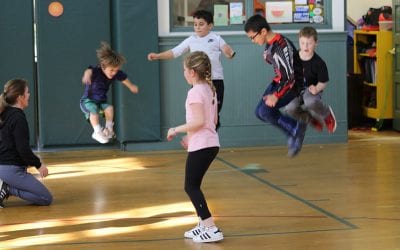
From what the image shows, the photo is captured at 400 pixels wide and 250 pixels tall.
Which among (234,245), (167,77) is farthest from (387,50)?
(234,245)

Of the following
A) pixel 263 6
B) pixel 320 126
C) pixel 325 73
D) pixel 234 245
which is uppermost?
pixel 263 6

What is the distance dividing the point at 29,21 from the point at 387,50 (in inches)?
201

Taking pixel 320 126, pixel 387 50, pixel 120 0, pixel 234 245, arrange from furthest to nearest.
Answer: pixel 387 50, pixel 120 0, pixel 320 126, pixel 234 245

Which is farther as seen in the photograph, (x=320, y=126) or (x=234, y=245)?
(x=320, y=126)

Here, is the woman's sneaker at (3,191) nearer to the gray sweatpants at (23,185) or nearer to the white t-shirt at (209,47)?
the gray sweatpants at (23,185)

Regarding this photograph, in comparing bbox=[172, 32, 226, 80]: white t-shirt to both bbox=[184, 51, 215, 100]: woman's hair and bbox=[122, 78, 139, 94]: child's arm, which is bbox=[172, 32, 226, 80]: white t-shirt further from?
bbox=[184, 51, 215, 100]: woman's hair

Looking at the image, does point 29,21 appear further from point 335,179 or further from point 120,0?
point 335,179

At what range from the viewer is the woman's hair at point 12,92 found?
21.9 ft

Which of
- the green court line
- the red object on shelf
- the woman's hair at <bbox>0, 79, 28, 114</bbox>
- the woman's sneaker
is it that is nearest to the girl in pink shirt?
the green court line

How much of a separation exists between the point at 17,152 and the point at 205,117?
2.10m

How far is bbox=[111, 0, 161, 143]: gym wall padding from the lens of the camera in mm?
10148

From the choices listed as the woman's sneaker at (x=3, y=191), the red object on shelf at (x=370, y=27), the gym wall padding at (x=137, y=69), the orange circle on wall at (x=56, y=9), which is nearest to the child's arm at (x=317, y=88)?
the woman's sneaker at (x=3, y=191)

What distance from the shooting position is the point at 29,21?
33.2 ft

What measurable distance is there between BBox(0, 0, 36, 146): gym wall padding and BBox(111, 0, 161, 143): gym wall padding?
1.03 m
